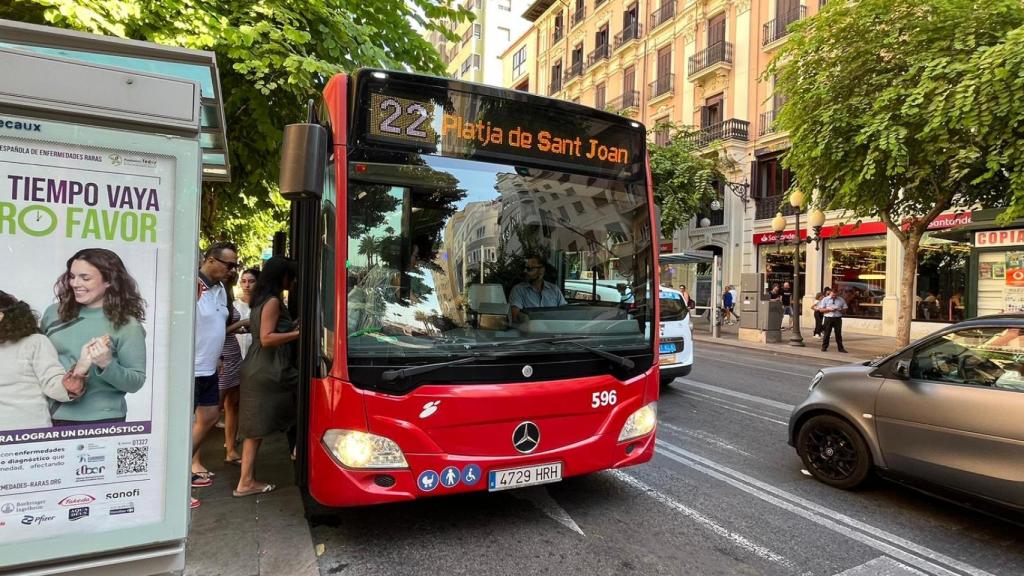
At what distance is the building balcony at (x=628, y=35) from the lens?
31719mm

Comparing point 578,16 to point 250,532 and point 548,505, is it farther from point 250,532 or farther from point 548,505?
point 250,532

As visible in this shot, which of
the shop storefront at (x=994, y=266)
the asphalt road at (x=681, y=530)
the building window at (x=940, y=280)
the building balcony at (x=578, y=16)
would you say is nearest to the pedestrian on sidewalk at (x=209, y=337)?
the asphalt road at (x=681, y=530)

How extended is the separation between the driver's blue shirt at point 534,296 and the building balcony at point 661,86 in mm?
28160

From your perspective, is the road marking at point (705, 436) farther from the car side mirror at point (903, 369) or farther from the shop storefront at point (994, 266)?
the shop storefront at point (994, 266)

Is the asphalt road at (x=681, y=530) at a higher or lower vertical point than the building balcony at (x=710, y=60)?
lower

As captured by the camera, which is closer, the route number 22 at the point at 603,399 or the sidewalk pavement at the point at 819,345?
the route number 22 at the point at 603,399

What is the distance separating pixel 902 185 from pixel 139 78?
1312 centimetres

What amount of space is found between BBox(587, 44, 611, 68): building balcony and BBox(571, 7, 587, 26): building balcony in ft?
10.1

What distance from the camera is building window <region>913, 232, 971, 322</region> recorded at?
17.4 meters

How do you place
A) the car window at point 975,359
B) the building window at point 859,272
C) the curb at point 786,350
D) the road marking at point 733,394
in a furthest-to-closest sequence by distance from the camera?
the building window at point 859,272 < the curb at point 786,350 < the road marking at point 733,394 < the car window at point 975,359

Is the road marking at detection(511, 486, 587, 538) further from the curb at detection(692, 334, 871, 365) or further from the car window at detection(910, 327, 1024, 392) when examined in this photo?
the curb at detection(692, 334, 871, 365)


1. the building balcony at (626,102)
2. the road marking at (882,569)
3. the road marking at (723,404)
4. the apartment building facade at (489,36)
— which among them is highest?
the apartment building facade at (489,36)

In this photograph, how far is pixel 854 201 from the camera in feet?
38.6

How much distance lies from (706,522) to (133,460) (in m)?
3.51
